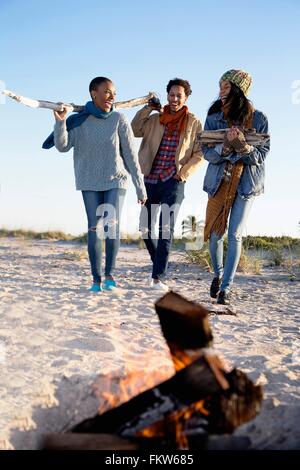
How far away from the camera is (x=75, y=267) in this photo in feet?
26.7

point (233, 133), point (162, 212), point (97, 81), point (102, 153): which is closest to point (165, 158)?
point (162, 212)

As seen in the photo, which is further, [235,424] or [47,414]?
[47,414]

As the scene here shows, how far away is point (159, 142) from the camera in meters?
5.95

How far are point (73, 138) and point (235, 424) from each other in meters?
4.12

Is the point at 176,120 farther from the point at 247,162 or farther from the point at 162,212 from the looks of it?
the point at 247,162

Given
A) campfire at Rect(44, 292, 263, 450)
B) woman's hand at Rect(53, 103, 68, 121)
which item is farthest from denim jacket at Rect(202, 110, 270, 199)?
campfire at Rect(44, 292, 263, 450)

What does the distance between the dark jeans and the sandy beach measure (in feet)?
1.33

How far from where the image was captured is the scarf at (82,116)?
5422 millimetres

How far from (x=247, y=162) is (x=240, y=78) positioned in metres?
0.75


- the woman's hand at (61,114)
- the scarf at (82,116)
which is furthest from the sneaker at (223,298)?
the woman's hand at (61,114)

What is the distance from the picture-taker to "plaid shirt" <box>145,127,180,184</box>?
19.3ft
